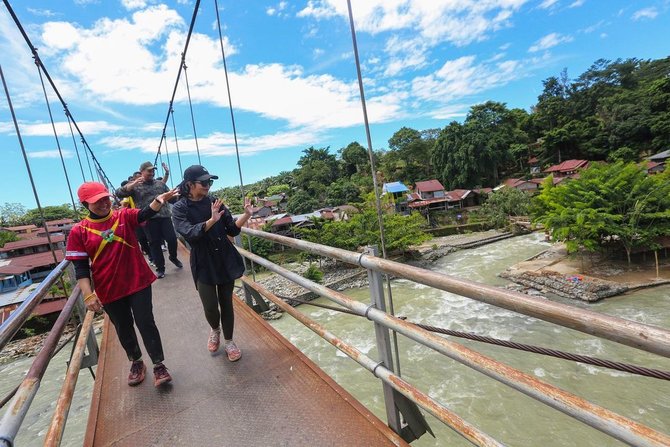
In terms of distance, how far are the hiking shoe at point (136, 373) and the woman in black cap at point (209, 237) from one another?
48 centimetres

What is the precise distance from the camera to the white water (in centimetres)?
718

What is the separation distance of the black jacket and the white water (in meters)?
5.82

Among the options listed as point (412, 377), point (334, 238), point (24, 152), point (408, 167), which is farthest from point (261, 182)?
point (24, 152)

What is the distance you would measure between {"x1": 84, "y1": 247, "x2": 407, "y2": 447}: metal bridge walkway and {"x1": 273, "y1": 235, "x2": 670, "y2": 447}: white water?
542cm

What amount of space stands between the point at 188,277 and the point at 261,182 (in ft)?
169

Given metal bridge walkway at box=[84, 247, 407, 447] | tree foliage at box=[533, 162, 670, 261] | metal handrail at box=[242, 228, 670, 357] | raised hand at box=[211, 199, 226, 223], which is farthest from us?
tree foliage at box=[533, 162, 670, 261]

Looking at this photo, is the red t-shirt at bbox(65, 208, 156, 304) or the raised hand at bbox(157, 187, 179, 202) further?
the raised hand at bbox(157, 187, 179, 202)

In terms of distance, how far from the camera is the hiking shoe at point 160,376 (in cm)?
200

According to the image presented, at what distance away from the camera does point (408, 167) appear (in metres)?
38.6

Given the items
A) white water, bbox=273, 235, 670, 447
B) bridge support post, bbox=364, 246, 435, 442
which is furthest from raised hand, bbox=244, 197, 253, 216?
white water, bbox=273, 235, 670, 447

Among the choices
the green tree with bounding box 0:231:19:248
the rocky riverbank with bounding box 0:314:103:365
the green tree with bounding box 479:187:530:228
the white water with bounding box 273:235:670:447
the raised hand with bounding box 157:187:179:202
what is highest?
the raised hand with bounding box 157:187:179:202

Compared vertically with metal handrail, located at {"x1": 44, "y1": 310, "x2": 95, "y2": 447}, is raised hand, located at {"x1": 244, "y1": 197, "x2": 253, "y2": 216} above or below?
above

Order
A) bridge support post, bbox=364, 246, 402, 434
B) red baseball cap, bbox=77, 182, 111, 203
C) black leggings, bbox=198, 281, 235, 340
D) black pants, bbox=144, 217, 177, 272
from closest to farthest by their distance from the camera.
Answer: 1. bridge support post, bbox=364, 246, 402, 434
2. red baseball cap, bbox=77, 182, 111, 203
3. black leggings, bbox=198, 281, 235, 340
4. black pants, bbox=144, 217, 177, 272

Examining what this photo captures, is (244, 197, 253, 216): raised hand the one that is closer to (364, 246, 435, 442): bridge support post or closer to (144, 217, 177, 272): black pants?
(364, 246, 435, 442): bridge support post
